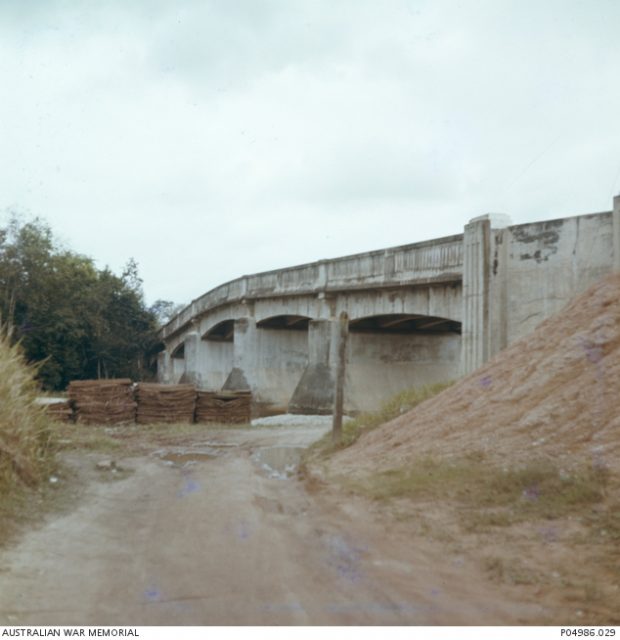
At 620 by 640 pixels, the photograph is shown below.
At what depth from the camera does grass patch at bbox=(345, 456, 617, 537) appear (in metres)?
6.69

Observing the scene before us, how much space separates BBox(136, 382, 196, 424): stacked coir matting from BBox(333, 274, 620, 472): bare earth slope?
8.70 meters

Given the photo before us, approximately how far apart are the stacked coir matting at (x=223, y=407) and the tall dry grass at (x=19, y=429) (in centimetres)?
850

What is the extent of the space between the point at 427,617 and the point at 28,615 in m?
2.53

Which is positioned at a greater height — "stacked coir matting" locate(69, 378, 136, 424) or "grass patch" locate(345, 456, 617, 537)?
"stacked coir matting" locate(69, 378, 136, 424)

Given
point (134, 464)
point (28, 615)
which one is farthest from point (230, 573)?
point (134, 464)

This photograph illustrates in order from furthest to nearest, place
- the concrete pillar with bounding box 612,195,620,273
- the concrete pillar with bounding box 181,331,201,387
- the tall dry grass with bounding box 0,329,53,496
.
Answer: the concrete pillar with bounding box 181,331,201,387 < the concrete pillar with bounding box 612,195,620,273 < the tall dry grass with bounding box 0,329,53,496

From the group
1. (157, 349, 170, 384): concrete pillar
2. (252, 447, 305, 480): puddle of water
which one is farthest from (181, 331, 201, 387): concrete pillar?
(252, 447, 305, 480): puddle of water

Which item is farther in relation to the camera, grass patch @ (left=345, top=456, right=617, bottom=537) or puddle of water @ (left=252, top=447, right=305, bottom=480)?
puddle of water @ (left=252, top=447, right=305, bottom=480)

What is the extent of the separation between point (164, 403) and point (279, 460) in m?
6.98

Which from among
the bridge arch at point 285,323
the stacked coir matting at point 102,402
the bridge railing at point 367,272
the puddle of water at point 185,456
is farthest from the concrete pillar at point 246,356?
the puddle of water at point 185,456

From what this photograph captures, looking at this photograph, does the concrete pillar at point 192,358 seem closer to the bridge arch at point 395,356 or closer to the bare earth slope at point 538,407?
the bridge arch at point 395,356

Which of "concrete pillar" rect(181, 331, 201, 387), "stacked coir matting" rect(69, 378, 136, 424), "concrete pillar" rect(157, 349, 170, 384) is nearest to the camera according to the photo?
"stacked coir matting" rect(69, 378, 136, 424)

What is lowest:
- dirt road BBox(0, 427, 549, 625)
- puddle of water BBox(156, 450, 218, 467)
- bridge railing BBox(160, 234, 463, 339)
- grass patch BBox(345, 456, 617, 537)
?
dirt road BBox(0, 427, 549, 625)

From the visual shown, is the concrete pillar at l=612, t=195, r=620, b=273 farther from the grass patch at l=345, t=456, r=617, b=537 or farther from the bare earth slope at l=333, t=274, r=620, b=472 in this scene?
the grass patch at l=345, t=456, r=617, b=537
